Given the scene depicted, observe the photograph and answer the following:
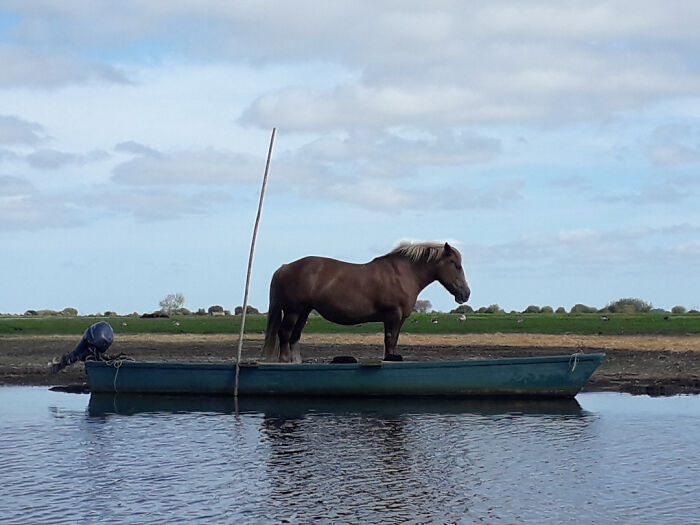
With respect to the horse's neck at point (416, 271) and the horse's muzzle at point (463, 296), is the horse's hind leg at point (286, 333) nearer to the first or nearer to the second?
the horse's neck at point (416, 271)

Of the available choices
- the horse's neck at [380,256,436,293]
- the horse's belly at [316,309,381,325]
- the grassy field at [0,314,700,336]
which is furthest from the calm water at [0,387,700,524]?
the grassy field at [0,314,700,336]

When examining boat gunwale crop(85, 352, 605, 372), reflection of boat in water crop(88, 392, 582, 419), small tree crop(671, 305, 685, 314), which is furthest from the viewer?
small tree crop(671, 305, 685, 314)

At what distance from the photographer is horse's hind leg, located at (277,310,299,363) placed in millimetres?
19469

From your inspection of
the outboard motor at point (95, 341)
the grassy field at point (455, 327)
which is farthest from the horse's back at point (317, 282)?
the grassy field at point (455, 327)

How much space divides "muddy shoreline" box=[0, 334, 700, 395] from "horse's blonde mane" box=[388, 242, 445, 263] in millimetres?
4317

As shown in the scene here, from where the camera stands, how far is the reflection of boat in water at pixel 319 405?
55.6 feet

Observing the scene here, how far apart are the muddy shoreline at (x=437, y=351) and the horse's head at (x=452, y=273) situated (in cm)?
341

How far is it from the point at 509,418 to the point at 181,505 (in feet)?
24.6

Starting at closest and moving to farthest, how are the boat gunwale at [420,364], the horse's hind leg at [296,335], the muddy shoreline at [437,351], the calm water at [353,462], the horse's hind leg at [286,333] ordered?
the calm water at [353,462] < the boat gunwale at [420,364] < the horse's hind leg at [286,333] < the horse's hind leg at [296,335] < the muddy shoreline at [437,351]

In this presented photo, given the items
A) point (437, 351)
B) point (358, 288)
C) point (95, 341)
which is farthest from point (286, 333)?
point (437, 351)

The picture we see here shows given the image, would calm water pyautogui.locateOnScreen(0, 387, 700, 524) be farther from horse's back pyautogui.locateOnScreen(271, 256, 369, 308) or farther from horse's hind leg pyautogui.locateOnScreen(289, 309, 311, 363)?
horse's back pyautogui.locateOnScreen(271, 256, 369, 308)

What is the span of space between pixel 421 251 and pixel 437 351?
408 inches

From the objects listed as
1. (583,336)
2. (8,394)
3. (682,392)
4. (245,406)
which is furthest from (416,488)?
(583,336)

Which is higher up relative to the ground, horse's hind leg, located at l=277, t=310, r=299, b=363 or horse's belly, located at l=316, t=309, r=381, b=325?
horse's belly, located at l=316, t=309, r=381, b=325
